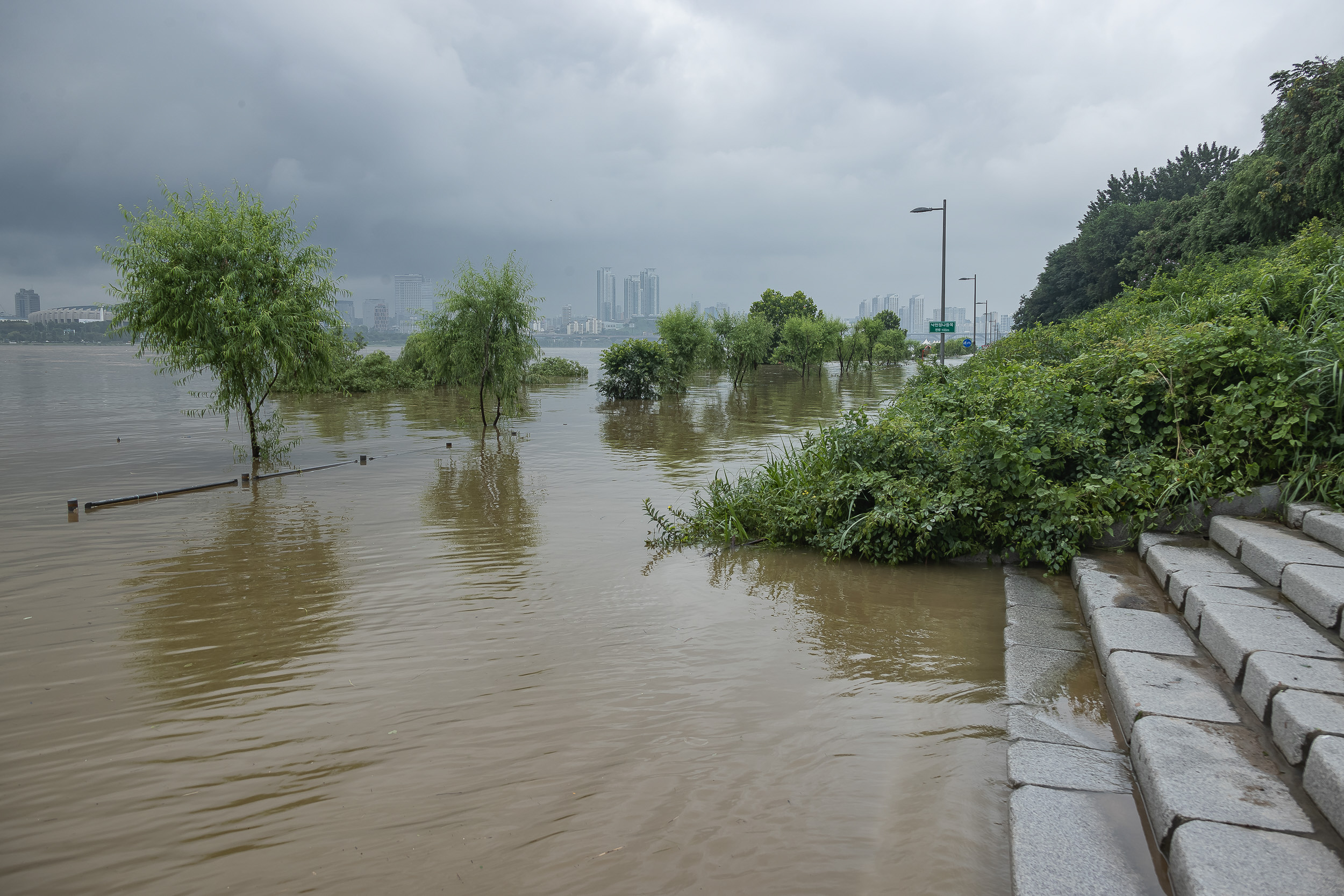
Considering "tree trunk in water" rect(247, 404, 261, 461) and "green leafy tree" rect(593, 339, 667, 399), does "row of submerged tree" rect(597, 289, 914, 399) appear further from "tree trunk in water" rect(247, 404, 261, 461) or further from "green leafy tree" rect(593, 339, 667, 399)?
"tree trunk in water" rect(247, 404, 261, 461)

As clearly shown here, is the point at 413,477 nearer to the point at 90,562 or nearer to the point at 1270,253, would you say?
the point at 90,562

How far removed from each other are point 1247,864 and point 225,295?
16.8m

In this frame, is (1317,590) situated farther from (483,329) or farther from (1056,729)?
(483,329)

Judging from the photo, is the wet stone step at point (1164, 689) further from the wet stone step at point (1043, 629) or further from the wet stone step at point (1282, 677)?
the wet stone step at point (1043, 629)

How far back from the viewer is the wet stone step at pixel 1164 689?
3.45m

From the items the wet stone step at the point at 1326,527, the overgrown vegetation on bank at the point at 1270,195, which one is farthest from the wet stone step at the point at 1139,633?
the overgrown vegetation on bank at the point at 1270,195

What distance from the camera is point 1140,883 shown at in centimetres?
266

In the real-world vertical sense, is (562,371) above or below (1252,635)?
above

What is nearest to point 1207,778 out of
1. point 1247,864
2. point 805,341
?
point 1247,864

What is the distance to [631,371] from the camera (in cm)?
3675

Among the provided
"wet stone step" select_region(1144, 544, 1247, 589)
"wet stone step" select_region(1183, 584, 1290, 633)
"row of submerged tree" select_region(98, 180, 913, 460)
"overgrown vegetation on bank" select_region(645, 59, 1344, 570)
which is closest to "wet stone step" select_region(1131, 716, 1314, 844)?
"wet stone step" select_region(1183, 584, 1290, 633)

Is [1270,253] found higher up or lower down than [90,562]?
higher up

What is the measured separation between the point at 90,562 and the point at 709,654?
748 centimetres

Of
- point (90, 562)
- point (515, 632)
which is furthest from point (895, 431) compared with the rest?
point (90, 562)
